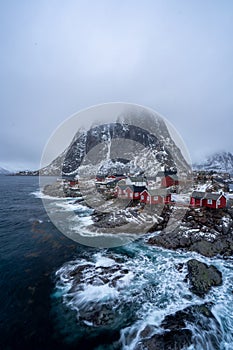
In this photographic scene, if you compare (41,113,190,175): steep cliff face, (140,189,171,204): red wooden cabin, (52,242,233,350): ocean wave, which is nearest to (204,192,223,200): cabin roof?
(140,189,171,204): red wooden cabin

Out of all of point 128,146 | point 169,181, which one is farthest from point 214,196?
point 128,146

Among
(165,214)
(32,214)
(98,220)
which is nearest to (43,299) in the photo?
(98,220)

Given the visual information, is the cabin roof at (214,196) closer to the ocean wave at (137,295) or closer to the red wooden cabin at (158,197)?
the red wooden cabin at (158,197)

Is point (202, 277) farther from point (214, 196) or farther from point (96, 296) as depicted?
point (214, 196)

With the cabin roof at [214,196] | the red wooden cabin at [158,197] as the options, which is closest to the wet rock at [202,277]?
the cabin roof at [214,196]

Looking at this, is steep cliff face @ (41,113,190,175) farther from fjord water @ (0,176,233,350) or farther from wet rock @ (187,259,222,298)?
wet rock @ (187,259,222,298)

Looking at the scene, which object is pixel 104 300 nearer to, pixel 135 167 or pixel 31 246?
pixel 31 246
